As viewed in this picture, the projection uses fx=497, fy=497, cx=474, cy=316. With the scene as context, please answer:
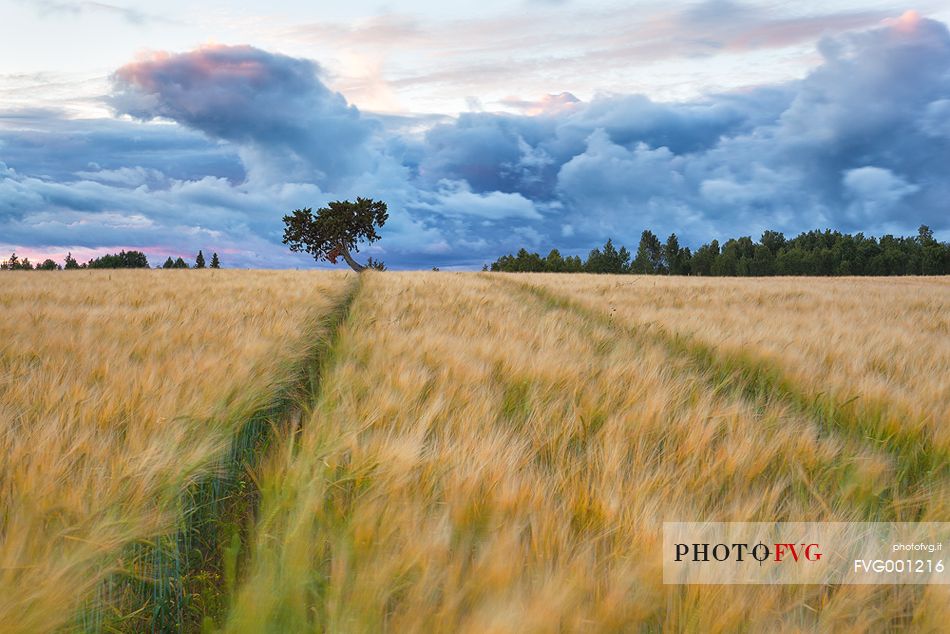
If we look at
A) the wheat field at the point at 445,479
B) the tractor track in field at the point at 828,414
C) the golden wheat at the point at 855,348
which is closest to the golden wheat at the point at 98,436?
the wheat field at the point at 445,479

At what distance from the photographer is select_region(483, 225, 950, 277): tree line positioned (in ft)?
231

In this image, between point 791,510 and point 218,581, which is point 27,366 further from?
point 791,510

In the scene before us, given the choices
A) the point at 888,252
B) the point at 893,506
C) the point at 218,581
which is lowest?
the point at 218,581

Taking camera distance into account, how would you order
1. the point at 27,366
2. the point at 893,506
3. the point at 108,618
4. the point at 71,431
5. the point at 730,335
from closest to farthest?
the point at 108,618, the point at 893,506, the point at 71,431, the point at 27,366, the point at 730,335

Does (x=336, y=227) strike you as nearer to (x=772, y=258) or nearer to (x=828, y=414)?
(x=828, y=414)

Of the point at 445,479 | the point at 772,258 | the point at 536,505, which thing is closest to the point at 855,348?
the point at 536,505

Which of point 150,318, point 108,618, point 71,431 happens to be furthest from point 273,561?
point 150,318

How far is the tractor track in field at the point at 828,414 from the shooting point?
1924 mm

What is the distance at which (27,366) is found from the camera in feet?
9.72

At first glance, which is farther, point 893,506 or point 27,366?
point 27,366

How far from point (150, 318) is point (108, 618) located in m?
4.65

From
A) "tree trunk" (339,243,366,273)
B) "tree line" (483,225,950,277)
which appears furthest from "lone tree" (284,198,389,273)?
"tree line" (483,225,950,277)

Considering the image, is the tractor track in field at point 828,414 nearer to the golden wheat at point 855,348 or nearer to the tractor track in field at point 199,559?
the golden wheat at point 855,348

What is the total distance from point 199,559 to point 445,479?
2.69ft
